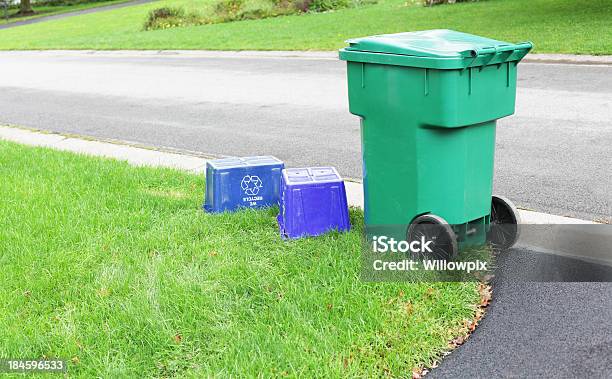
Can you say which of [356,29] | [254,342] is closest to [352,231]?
[254,342]

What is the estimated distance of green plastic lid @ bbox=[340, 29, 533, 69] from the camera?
12.5 feet

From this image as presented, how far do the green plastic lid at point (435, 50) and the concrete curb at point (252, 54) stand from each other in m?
8.74

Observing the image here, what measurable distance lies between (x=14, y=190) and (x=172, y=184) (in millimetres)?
1310

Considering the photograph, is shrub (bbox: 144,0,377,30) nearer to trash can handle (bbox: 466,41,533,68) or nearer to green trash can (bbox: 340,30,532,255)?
green trash can (bbox: 340,30,532,255)

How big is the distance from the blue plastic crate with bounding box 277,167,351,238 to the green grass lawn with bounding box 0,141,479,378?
98 mm

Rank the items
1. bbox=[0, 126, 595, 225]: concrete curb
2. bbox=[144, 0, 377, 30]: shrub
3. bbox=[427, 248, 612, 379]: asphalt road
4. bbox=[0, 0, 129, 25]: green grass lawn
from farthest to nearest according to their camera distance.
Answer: bbox=[0, 0, 129, 25]: green grass lawn → bbox=[144, 0, 377, 30]: shrub → bbox=[0, 126, 595, 225]: concrete curb → bbox=[427, 248, 612, 379]: asphalt road

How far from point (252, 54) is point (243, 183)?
1235cm

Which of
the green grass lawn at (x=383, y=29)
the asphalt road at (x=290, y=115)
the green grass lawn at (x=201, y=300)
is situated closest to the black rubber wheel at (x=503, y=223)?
the green grass lawn at (x=201, y=300)

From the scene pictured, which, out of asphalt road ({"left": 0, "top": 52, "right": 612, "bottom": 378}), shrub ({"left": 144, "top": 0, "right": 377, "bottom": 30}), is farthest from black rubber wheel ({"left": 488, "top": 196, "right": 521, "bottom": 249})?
shrub ({"left": 144, "top": 0, "right": 377, "bottom": 30})

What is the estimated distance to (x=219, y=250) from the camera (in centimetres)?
465

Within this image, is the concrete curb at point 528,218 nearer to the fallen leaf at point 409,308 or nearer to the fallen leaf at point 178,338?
the fallen leaf at point 409,308

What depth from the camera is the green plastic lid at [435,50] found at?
12.5 feet

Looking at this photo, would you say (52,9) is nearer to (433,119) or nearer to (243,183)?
(243,183)

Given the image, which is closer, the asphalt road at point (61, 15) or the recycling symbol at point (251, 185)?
the recycling symbol at point (251, 185)
